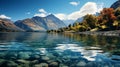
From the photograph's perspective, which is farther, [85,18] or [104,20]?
[85,18]

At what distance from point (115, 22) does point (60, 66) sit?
10653 centimetres

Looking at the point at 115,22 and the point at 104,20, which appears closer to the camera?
the point at 115,22

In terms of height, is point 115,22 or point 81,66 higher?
point 115,22

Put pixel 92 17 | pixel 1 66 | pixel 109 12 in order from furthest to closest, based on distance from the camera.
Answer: pixel 92 17
pixel 109 12
pixel 1 66

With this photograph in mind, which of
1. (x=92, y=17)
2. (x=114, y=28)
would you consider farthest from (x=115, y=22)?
(x=92, y=17)

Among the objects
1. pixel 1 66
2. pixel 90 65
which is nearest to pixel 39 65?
pixel 1 66

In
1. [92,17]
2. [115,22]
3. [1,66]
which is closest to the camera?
[1,66]

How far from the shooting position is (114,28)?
4771 inches

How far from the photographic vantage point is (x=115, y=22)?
120m

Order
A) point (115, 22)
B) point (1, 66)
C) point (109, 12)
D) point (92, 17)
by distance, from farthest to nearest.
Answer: point (92, 17), point (109, 12), point (115, 22), point (1, 66)

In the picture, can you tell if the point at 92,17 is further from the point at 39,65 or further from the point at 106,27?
the point at 39,65

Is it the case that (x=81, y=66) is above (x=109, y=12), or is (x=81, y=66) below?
below

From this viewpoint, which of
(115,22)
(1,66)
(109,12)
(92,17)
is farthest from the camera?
(92,17)

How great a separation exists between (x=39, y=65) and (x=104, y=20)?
11538 cm
